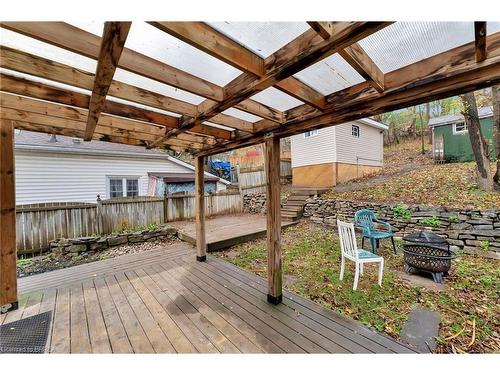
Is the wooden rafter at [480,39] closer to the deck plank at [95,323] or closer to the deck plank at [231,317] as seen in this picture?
the deck plank at [231,317]

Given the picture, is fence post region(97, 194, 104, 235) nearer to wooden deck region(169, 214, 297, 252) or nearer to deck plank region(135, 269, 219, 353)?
wooden deck region(169, 214, 297, 252)

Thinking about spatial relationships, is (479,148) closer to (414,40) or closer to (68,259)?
(414,40)

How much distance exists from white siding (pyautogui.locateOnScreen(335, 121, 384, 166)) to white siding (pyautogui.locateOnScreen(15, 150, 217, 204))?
373 inches

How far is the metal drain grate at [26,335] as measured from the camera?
209 cm

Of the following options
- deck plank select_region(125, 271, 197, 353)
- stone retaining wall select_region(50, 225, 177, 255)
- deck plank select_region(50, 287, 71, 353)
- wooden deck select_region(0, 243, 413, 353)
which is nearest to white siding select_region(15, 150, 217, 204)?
stone retaining wall select_region(50, 225, 177, 255)

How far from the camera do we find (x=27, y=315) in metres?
2.63

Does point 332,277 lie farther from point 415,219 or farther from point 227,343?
point 415,219

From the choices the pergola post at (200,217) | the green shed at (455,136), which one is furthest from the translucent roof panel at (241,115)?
the green shed at (455,136)

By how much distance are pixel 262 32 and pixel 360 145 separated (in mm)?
11122

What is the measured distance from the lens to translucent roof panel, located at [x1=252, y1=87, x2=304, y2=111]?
83.8 inches

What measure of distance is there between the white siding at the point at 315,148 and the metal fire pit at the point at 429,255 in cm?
620

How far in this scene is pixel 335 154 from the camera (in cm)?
953

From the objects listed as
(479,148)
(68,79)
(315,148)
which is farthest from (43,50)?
(315,148)
